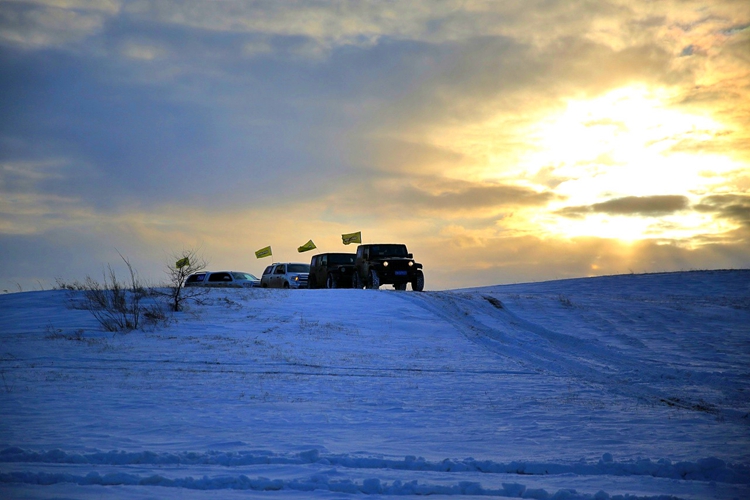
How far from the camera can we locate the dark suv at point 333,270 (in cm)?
2797

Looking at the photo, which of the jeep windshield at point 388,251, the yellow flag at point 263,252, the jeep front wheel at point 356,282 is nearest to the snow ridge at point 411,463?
the jeep windshield at point 388,251

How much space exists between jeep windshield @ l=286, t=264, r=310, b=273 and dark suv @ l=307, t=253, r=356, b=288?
4.74 feet

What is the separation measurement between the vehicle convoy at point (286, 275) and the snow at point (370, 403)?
7.72 metres

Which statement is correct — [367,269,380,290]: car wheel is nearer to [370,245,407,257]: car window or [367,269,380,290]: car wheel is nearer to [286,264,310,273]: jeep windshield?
[370,245,407,257]: car window

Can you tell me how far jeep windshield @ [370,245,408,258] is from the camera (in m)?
26.1

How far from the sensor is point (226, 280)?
1207 inches

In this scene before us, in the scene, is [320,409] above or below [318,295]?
below

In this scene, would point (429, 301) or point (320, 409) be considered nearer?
point (320, 409)

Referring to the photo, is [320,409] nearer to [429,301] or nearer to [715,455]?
[715,455]

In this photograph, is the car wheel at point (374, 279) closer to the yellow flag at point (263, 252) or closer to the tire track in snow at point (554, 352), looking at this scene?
the tire track in snow at point (554, 352)

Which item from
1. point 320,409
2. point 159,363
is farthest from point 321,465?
point 159,363

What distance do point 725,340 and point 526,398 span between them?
11.6 metres

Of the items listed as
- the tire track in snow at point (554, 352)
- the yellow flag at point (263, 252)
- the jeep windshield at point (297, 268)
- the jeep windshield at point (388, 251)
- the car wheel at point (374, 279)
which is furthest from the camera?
the yellow flag at point (263, 252)

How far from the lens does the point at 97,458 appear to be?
6570 mm
